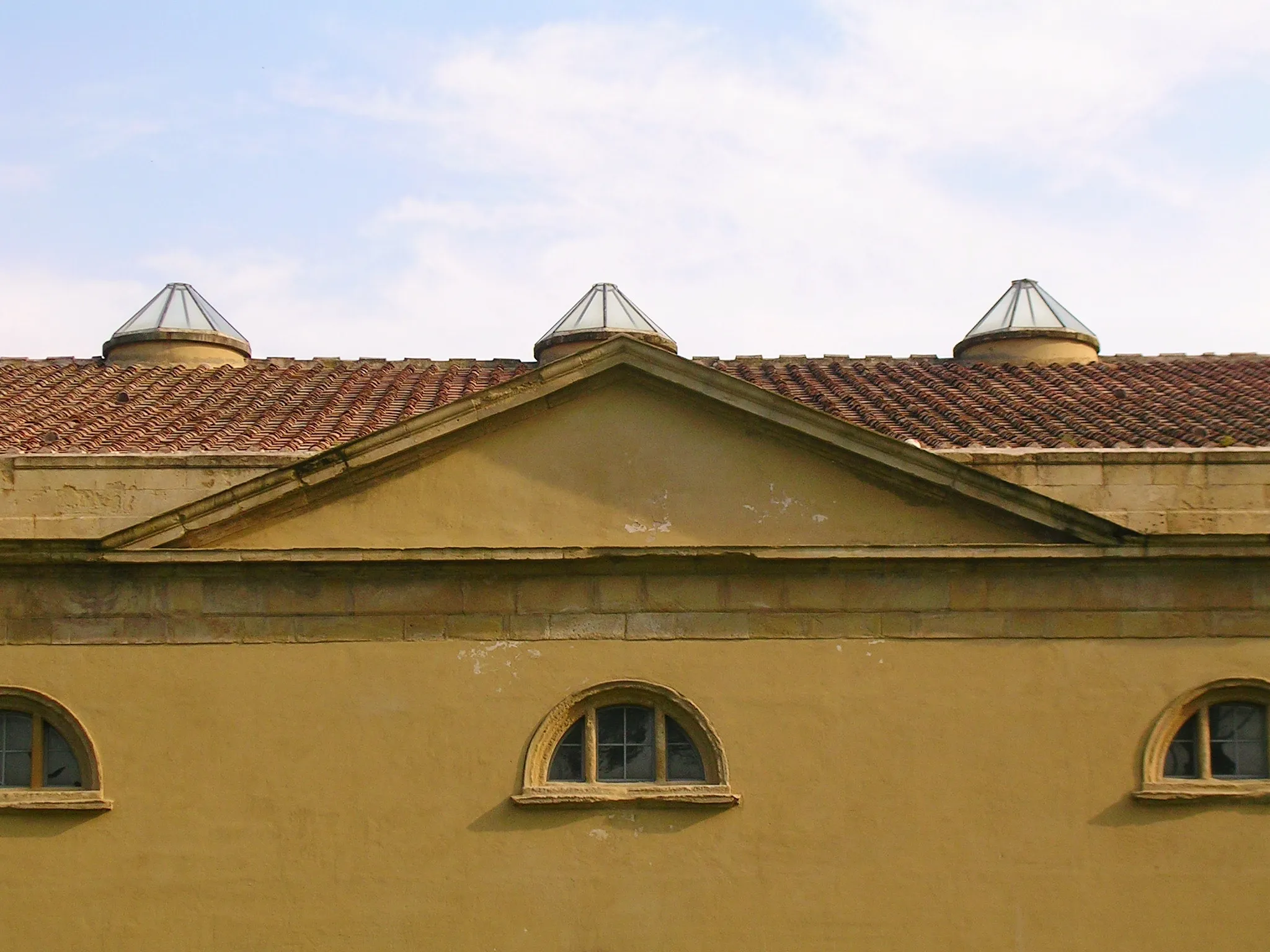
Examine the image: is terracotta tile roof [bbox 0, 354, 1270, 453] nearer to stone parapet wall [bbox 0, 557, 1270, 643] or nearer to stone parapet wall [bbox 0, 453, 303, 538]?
stone parapet wall [bbox 0, 453, 303, 538]

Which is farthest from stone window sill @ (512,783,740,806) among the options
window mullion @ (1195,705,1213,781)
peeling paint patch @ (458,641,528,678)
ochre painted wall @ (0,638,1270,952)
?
window mullion @ (1195,705,1213,781)

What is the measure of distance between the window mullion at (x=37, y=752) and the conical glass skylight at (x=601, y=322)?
6.98 m

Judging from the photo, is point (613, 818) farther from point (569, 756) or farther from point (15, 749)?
point (15, 749)

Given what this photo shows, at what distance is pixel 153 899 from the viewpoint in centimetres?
1148

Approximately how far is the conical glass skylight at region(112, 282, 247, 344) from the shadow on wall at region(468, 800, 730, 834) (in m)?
7.74

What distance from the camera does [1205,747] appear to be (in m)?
11.7

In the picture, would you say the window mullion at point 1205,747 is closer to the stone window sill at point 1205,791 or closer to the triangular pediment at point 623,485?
the stone window sill at point 1205,791

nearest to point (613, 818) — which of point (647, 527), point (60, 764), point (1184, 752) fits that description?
point (647, 527)

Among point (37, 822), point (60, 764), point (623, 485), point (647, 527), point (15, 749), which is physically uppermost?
point (623, 485)

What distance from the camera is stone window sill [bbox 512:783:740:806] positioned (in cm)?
1150

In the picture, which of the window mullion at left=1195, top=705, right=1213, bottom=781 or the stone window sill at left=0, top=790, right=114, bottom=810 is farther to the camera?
the window mullion at left=1195, top=705, right=1213, bottom=781

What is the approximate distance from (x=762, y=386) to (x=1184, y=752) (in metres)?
4.61

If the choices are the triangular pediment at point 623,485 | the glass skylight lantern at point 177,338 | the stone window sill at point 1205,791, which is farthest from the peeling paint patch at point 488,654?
the glass skylight lantern at point 177,338

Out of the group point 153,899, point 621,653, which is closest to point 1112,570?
point 621,653
